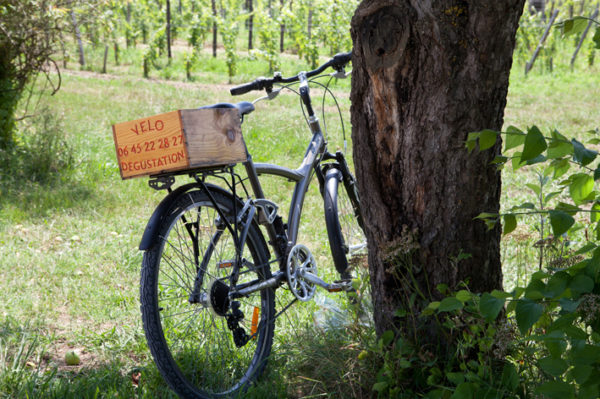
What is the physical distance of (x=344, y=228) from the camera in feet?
11.4

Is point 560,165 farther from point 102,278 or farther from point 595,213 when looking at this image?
point 102,278

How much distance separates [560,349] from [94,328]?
237 cm

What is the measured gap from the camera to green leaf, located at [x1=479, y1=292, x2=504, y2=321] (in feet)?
4.97

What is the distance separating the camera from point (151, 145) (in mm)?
2102

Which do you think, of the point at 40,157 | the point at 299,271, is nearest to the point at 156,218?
the point at 299,271

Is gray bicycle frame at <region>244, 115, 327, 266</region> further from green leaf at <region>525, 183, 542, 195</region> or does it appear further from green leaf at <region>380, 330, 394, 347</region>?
green leaf at <region>525, 183, 542, 195</region>

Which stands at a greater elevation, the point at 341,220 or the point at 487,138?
the point at 487,138

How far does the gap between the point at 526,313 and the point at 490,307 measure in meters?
0.09

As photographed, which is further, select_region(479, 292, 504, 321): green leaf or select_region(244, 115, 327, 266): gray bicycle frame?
select_region(244, 115, 327, 266): gray bicycle frame

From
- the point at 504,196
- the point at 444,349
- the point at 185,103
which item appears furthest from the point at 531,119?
the point at 444,349

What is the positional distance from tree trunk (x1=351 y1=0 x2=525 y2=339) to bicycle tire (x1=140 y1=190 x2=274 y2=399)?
628mm

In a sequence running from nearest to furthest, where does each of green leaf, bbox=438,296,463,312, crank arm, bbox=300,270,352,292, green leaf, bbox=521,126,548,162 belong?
green leaf, bbox=521,126,548,162 < green leaf, bbox=438,296,463,312 < crank arm, bbox=300,270,352,292

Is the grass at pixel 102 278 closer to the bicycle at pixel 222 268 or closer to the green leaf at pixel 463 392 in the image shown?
the bicycle at pixel 222 268

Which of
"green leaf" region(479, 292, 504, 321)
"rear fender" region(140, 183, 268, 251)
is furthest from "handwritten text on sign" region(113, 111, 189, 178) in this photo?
"green leaf" region(479, 292, 504, 321)
